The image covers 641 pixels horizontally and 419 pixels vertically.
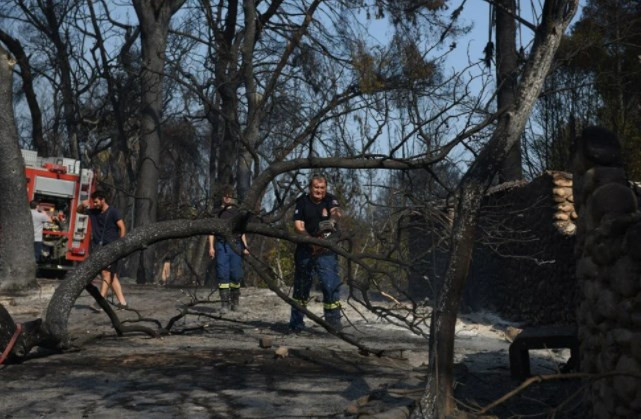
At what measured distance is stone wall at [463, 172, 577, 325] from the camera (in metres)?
12.1

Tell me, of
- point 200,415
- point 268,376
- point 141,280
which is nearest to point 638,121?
point 141,280

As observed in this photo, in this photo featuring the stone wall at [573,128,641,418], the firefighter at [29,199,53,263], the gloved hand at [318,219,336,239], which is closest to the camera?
the stone wall at [573,128,641,418]

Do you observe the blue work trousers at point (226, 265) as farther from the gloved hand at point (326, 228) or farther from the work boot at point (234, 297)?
the gloved hand at point (326, 228)

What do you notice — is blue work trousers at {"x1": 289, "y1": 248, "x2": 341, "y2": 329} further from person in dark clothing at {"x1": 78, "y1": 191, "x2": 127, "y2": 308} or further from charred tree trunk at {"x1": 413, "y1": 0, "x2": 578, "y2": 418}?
charred tree trunk at {"x1": 413, "y1": 0, "x2": 578, "y2": 418}

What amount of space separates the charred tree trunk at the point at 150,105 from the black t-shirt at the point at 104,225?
31.3ft

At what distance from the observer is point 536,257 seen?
13.1 metres

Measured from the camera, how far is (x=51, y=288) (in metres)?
16.8

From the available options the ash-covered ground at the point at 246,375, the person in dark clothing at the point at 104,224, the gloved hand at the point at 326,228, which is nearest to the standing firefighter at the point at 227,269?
the ash-covered ground at the point at 246,375

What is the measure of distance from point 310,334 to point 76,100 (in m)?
23.3

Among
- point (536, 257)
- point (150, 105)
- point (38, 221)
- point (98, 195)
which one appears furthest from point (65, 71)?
point (536, 257)

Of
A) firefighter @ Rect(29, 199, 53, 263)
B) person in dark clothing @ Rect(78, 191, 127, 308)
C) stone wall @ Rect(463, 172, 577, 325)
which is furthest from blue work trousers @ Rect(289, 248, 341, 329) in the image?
firefighter @ Rect(29, 199, 53, 263)

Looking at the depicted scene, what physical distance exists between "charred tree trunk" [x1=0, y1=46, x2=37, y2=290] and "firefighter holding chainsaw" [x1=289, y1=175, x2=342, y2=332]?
7118 millimetres

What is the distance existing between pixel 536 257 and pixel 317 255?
3757mm

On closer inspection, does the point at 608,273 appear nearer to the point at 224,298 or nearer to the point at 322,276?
the point at 322,276
